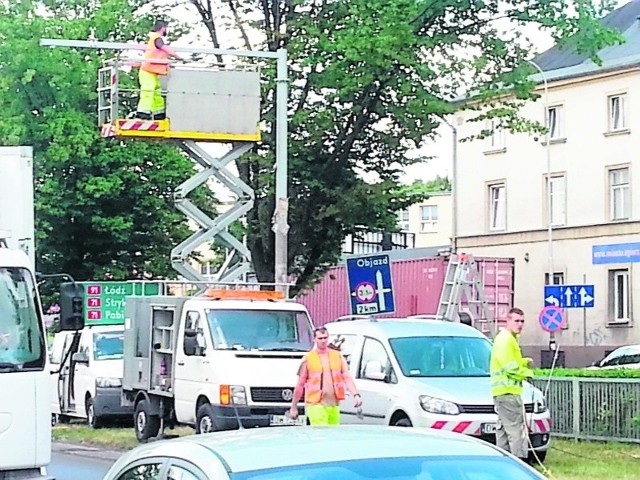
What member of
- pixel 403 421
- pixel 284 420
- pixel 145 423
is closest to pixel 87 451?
pixel 145 423

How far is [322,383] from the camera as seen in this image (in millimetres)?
15203

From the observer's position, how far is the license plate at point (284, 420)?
16.8m

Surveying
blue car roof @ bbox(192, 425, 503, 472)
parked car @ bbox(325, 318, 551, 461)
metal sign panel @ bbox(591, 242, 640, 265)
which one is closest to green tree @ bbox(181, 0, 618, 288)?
parked car @ bbox(325, 318, 551, 461)

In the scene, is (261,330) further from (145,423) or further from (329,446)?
(329,446)

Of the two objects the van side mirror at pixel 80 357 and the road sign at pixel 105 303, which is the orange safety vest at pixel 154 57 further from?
the road sign at pixel 105 303

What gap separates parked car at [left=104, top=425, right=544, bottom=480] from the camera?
523 centimetres

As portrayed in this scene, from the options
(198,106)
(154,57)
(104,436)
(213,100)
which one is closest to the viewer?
(104,436)

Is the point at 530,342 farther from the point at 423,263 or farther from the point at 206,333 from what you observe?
the point at 206,333

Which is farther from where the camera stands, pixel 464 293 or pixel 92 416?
pixel 464 293

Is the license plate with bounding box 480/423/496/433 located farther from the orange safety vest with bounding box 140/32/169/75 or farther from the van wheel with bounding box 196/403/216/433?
the orange safety vest with bounding box 140/32/169/75

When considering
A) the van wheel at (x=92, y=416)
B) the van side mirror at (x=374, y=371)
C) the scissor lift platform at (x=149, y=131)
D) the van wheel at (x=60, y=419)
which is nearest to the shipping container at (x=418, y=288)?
the van wheel at (x=60, y=419)

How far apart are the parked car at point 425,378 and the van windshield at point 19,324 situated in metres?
5.76

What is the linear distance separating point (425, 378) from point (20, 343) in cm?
648

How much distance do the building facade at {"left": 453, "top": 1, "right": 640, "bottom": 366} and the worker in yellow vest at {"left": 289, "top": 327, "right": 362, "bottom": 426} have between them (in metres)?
36.5
